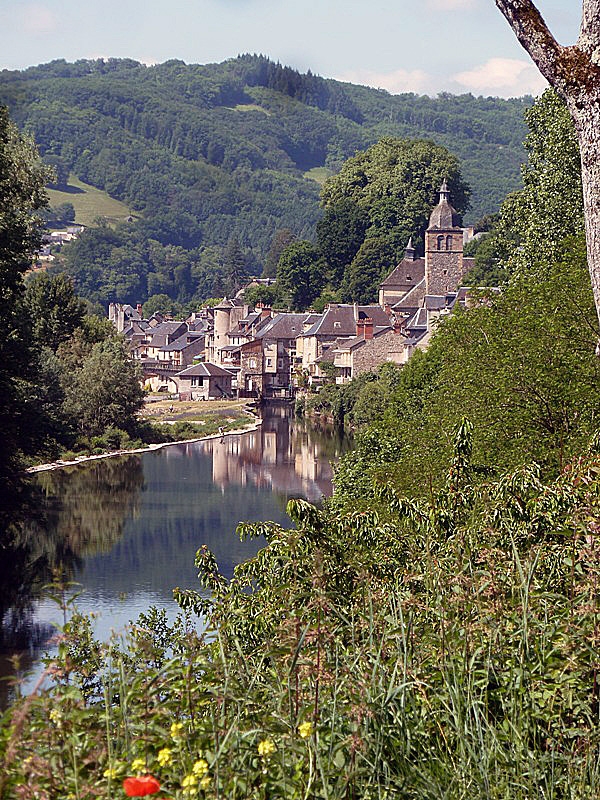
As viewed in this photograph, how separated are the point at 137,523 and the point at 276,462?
13841 millimetres

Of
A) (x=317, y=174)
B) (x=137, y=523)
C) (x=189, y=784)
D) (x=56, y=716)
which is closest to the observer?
(x=189, y=784)

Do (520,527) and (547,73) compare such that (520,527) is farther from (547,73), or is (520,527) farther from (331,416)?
(331,416)

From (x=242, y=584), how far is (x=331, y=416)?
5000 centimetres

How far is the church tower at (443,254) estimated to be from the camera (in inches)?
2798

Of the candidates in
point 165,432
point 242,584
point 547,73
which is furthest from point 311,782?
point 165,432

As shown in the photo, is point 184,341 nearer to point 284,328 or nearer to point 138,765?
point 284,328

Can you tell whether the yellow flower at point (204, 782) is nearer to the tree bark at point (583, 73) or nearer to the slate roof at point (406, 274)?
the tree bark at point (583, 73)

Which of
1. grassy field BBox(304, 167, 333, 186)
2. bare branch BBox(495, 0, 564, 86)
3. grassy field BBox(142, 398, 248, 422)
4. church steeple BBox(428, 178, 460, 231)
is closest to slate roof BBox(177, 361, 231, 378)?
grassy field BBox(142, 398, 248, 422)

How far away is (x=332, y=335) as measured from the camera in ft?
230

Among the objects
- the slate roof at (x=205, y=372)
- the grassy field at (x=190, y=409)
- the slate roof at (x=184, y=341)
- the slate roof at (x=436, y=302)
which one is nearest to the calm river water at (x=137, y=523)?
the grassy field at (x=190, y=409)

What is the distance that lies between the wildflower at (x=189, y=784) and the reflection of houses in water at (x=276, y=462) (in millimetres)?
26054

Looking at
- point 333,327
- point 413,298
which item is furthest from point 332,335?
point 413,298

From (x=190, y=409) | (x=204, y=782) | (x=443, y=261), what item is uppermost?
(x=443, y=261)

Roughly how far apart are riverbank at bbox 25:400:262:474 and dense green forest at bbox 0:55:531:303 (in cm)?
8397
